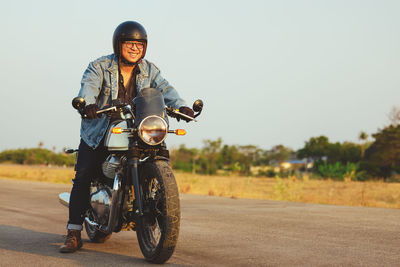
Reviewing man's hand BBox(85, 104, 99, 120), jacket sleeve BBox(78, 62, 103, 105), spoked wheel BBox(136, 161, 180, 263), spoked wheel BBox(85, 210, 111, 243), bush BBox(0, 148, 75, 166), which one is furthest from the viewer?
bush BBox(0, 148, 75, 166)

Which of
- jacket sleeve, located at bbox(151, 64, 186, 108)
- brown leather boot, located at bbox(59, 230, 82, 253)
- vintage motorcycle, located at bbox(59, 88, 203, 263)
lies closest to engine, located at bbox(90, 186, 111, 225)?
vintage motorcycle, located at bbox(59, 88, 203, 263)

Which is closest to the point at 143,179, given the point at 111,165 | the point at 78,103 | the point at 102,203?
the point at 111,165

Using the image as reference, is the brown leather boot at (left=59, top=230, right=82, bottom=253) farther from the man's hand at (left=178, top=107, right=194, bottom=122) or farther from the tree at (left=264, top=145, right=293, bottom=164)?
the tree at (left=264, top=145, right=293, bottom=164)

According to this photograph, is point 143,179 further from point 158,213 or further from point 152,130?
point 152,130

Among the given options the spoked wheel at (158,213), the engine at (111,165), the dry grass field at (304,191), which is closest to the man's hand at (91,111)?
the engine at (111,165)

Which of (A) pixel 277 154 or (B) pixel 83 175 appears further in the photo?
(A) pixel 277 154

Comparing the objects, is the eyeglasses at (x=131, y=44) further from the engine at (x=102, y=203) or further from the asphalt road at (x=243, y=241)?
the asphalt road at (x=243, y=241)

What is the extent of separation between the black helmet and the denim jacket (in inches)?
9.0

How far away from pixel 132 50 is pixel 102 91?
0.51 m

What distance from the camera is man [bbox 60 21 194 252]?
5.11 meters

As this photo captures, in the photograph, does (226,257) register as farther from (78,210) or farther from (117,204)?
(78,210)

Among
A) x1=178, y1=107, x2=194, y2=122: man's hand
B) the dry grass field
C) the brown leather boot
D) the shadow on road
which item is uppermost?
x1=178, y1=107, x2=194, y2=122: man's hand

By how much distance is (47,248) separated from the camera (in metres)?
5.33

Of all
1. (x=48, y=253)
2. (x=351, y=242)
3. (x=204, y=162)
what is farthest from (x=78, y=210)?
(x=204, y=162)
